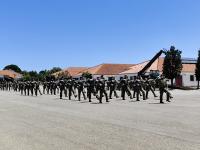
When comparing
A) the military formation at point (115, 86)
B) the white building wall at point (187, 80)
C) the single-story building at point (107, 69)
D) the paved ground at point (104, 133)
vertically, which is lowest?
the paved ground at point (104, 133)

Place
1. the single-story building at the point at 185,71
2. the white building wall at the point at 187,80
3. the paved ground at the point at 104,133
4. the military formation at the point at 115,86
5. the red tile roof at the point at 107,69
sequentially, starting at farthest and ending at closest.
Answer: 1. the red tile roof at the point at 107,69
2. the white building wall at the point at 187,80
3. the single-story building at the point at 185,71
4. the military formation at the point at 115,86
5. the paved ground at the point at 104,133

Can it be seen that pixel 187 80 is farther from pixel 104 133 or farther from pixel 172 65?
pixel 104 133

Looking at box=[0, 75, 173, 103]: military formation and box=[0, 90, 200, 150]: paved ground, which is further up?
box=[0, 75, 173, 103]: military formation

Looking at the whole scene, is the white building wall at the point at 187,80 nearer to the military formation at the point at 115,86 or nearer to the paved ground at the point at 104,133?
the military formation at the point at 115,86

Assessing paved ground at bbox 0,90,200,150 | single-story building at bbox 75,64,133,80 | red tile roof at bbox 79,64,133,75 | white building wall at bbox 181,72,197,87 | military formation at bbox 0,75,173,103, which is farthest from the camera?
red tile roof at bbox 79,64,133,75

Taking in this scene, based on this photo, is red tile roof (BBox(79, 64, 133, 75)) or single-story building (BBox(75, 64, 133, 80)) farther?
red tile roof (BBox(79, 64, 133, 75))

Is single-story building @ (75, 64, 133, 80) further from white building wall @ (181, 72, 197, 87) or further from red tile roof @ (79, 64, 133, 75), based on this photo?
white building wall @ (181, 72, 197, 87)

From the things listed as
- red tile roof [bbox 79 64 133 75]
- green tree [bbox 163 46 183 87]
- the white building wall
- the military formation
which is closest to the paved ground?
the military formation

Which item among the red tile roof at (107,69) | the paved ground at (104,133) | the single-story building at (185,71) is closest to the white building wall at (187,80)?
the single-story building at (185,71)

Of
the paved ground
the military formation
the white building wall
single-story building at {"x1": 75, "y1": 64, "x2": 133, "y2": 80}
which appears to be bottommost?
the paved ground

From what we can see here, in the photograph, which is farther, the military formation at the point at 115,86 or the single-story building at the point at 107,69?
the single-story building at the point at 107,69

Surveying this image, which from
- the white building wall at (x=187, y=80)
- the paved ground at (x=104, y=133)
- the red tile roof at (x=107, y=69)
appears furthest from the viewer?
the red tile roof at (x=107, y=69)

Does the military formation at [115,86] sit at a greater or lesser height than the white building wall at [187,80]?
lesser

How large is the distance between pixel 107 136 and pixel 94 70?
3901 inches
